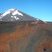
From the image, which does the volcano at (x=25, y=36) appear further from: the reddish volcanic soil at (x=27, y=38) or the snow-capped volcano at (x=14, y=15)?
the snow-capped volcano at (x=14, y=15)

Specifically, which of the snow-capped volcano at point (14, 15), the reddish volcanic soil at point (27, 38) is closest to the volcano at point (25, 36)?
the reddish volcanic soil at point (27, 38)

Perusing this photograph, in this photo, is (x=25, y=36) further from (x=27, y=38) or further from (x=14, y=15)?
(x=14, y=15)

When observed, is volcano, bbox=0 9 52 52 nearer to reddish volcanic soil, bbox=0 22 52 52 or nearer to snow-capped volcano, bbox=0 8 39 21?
reddish volcanic soil, bbox=0 22 52 52

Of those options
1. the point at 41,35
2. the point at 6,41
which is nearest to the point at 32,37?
the point at 41,35

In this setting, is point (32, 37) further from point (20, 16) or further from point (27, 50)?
point (20, 16)

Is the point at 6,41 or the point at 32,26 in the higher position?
the point at 32,26

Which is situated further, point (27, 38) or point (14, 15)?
point (14, 15)

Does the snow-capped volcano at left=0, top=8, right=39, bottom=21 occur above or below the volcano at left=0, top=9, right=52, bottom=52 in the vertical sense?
above

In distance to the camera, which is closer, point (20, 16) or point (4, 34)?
point (4, 34)

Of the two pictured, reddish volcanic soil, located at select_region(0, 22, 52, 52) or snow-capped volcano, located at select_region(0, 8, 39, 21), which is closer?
reddish volcanic soil, located at select_region(0, 22, 52, 52)

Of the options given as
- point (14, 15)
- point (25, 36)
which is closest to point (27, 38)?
point (25, 36)

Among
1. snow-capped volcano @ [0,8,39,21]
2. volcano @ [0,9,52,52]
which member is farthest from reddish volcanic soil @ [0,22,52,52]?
snow-capped volcano @ [0,8,39,21]
